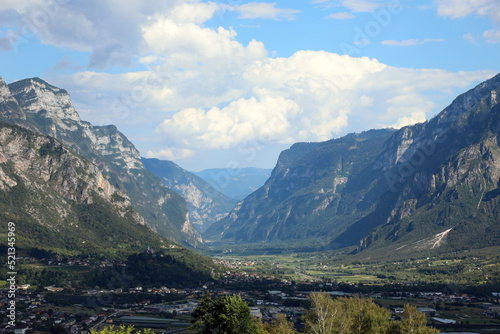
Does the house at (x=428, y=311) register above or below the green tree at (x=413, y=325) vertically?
below

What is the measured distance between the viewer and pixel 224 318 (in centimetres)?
7894

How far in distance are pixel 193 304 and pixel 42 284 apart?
56291mm

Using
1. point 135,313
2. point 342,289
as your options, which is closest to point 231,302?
point 135,313

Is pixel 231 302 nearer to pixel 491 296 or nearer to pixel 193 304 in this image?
pixel 193 304

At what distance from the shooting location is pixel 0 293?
153 m

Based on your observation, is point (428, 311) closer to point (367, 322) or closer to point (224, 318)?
point (367, 322)

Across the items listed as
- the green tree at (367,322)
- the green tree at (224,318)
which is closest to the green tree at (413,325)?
the green tree at (367,322)

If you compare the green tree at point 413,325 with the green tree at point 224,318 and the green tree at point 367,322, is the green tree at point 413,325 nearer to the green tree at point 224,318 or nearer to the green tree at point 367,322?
the green tree at point 367,322

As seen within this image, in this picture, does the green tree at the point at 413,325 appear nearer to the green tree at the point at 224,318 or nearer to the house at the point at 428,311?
the green tree at the point at 224,318

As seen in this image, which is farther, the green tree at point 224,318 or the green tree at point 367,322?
the green tree at point 224,318

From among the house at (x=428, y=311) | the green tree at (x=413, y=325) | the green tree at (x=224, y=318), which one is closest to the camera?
the green tree at (x=413, y=325)

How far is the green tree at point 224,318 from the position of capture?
260 ft

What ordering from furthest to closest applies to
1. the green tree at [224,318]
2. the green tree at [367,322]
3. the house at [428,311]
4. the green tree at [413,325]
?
the house at [428,311] < the green tree at [224,318] < the green tree at [367,322] < the green tree at [413,325]

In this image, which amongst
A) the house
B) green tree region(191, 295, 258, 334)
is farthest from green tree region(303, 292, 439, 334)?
the house
